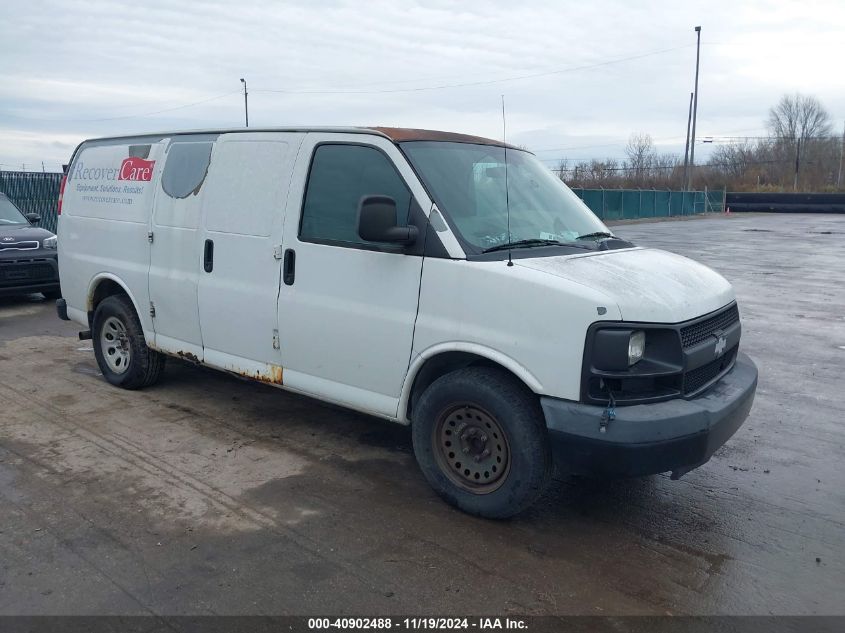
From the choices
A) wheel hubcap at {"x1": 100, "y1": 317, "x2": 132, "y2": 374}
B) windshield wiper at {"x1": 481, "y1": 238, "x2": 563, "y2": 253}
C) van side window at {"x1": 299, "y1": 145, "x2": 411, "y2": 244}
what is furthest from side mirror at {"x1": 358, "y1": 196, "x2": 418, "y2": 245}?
wheel hubcap at {"x1": 100, "y1": 317, "x2": 132, "y2": 374}

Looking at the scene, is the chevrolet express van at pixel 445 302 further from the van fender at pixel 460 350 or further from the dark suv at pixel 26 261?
the dark suv at pixel 26 261

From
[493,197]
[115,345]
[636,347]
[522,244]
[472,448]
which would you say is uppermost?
[493,197]

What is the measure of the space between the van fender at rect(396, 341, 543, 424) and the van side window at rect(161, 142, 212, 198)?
241 cm

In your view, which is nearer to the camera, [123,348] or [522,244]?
[522,244]

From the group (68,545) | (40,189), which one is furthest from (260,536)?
(40,189)

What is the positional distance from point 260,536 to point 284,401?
2.42 metres

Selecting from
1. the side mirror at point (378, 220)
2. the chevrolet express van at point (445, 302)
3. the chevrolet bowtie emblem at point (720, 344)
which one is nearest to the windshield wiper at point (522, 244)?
the chevrolet express van at point (445, 302)

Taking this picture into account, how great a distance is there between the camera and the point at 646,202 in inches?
1695

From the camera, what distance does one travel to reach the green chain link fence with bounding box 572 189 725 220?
38125mm

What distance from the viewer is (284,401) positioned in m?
6.39

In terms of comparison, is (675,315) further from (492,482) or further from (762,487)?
(762,487)

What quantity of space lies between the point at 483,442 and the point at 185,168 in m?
3.28

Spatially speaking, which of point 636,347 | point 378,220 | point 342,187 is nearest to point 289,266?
point 342,187

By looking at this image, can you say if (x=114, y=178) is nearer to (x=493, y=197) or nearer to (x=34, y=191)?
(x=493, y=197)
